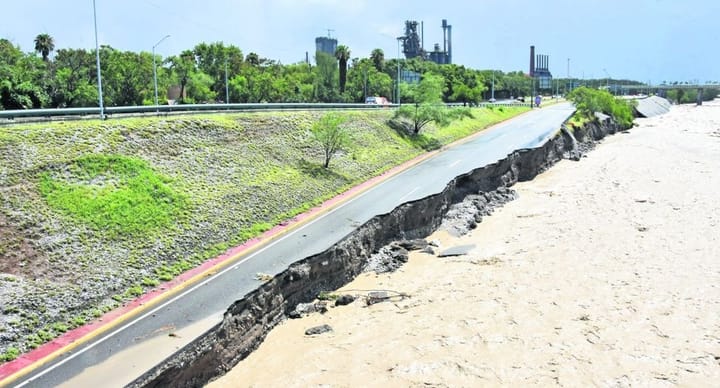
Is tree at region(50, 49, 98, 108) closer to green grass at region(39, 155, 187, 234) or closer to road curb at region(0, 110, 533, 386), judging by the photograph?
green grass at region(39, 155, 187, 234)

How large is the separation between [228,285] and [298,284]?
249 cm

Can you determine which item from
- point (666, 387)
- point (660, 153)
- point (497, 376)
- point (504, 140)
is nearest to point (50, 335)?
point (497, 376)

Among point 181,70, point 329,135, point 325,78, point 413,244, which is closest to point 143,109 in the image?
point 329,135

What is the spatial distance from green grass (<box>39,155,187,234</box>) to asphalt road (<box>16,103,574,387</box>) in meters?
→ 4.34

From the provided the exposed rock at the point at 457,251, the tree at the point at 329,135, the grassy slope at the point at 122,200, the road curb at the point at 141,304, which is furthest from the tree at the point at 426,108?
the exposed rock at the point at 457,251

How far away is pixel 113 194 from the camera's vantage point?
22875mm

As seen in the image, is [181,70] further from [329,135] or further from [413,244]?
[413,244]

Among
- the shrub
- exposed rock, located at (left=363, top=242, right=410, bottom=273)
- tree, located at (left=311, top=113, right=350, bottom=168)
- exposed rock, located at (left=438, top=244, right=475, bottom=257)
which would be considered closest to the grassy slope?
tree, located at (left=311, top=113, right=350, bottom=168)

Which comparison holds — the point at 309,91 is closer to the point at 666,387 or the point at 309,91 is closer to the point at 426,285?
the point at 426,285

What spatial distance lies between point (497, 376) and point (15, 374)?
11902 millimetres

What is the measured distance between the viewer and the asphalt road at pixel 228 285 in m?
14.0

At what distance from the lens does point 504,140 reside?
56.6 metres

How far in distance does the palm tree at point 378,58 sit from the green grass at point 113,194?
82.2 metres

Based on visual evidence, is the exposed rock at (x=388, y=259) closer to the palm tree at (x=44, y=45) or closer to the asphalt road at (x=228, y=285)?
the asphalt road at (x=228, y=285)
